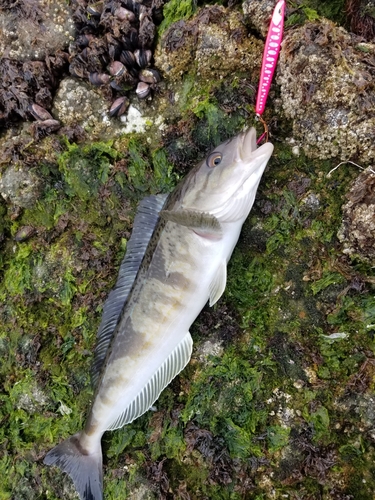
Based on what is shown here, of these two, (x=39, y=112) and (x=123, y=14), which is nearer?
(x=123, y=14)

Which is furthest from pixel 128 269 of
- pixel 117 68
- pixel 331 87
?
pixel 331 87

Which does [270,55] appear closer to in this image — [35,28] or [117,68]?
[117,68]

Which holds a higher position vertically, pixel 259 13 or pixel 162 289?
pixel 259 13

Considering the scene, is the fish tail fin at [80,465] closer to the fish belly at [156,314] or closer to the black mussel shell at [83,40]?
the fish belly at [156,314]

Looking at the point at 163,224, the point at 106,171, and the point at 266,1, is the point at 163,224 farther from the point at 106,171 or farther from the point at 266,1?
the point at 266,1

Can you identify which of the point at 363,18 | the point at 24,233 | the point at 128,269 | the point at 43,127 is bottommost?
the point at 24,233

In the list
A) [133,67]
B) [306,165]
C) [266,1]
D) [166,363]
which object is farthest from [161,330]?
[266,1]

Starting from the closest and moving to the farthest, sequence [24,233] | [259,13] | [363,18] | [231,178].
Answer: [231,178]
[363,18]
[259,13]
[24,233]
